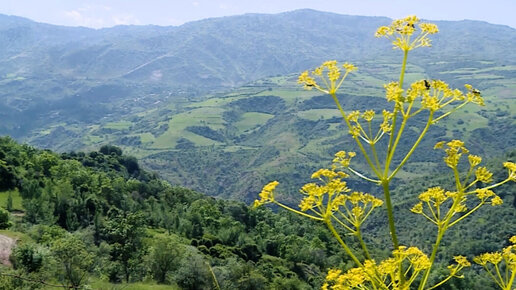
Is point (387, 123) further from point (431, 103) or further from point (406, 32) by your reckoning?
point (406, 32)

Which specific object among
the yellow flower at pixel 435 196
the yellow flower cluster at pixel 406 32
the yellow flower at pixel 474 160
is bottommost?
the yellow flower at pixel 435 196

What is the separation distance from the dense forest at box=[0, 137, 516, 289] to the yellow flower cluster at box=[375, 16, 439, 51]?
7554mm

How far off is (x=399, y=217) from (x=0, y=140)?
10591 cm

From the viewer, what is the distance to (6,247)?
110ft

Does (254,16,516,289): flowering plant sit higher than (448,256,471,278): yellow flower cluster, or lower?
higher

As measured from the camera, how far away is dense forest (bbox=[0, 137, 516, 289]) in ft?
91.9

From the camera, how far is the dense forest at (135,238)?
28.0 meters

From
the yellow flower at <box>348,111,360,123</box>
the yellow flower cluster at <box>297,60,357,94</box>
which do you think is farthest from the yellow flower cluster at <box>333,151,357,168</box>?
the yellow flower cluster at <box>297,60,357,94</box>

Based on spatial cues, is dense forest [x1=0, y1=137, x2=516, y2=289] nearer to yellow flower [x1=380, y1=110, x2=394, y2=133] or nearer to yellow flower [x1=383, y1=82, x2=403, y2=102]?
yellow flower [x1=380, y1=110, x2=394, y2=133]

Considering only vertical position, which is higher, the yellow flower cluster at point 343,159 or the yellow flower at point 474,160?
the yellow flower at point 474,160

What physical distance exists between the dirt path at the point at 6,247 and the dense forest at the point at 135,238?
2.21ft

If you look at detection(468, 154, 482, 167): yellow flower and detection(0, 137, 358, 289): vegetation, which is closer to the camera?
detection(468, 154, 482, 167): yellow flower

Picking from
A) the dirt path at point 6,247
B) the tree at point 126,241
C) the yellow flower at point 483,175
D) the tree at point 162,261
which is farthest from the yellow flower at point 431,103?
the tree at point 126,241

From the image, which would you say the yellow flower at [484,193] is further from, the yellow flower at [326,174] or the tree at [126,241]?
the tree at [126,241]
